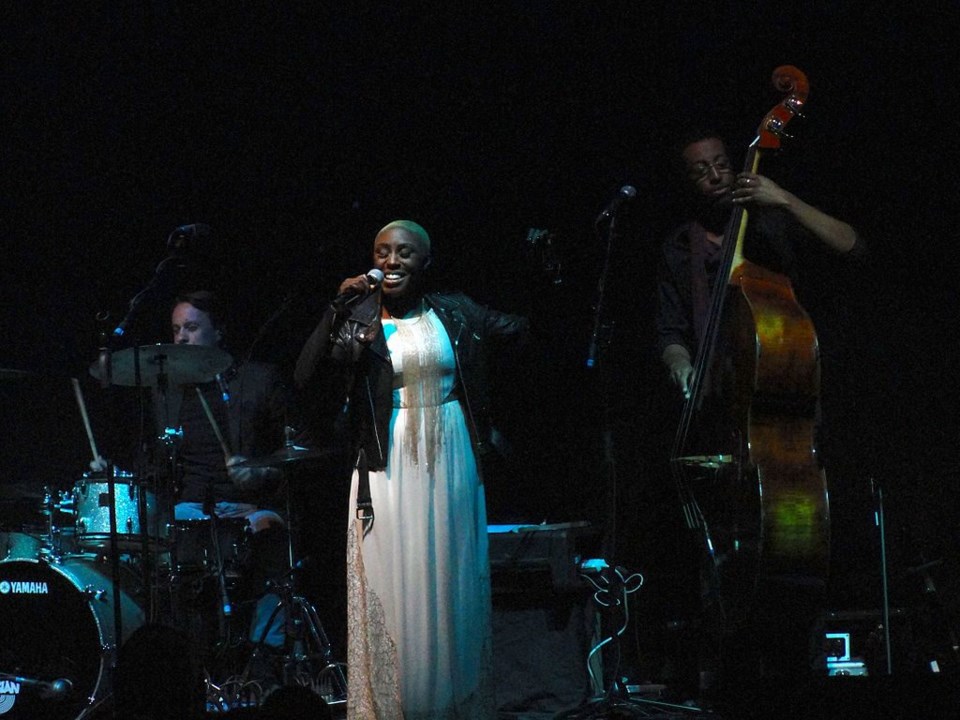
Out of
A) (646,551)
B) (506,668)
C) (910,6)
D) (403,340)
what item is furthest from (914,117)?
(506,668)

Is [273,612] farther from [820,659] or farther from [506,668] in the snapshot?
[820,659]

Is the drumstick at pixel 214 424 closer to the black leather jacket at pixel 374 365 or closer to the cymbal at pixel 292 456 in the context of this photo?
the cymbal at pixel 292 456

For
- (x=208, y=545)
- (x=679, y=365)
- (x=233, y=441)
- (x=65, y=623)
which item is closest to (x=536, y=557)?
(x=679, y=365)

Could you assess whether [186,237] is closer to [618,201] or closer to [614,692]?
[618,201]

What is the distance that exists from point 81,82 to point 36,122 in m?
0.33

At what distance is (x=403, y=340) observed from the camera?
4.56 m

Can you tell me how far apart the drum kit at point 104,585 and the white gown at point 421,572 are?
1.18 m

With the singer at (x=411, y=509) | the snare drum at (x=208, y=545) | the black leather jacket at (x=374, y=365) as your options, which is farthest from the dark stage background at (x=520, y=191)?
the snare drum at (x=208, y=545)

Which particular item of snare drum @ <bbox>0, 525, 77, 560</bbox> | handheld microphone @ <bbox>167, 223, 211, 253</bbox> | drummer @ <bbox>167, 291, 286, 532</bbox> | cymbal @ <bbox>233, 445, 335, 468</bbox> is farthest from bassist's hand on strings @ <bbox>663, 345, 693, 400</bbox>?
snare drum @ <bbox>0, 525, 77, 560</bbox>

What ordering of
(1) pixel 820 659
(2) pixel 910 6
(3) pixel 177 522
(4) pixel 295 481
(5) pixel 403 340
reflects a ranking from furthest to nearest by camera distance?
(4) pixel 295 481 < (3) pixel 177 522 < (2) pixel 910 6 < (1) pixel 820 659 < (5) pixel 403 340

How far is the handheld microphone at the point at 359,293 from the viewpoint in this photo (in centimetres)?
422

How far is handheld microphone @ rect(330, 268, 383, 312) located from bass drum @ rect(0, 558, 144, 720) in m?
2.32

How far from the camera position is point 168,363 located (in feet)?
17.9

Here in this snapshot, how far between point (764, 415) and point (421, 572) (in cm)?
139
